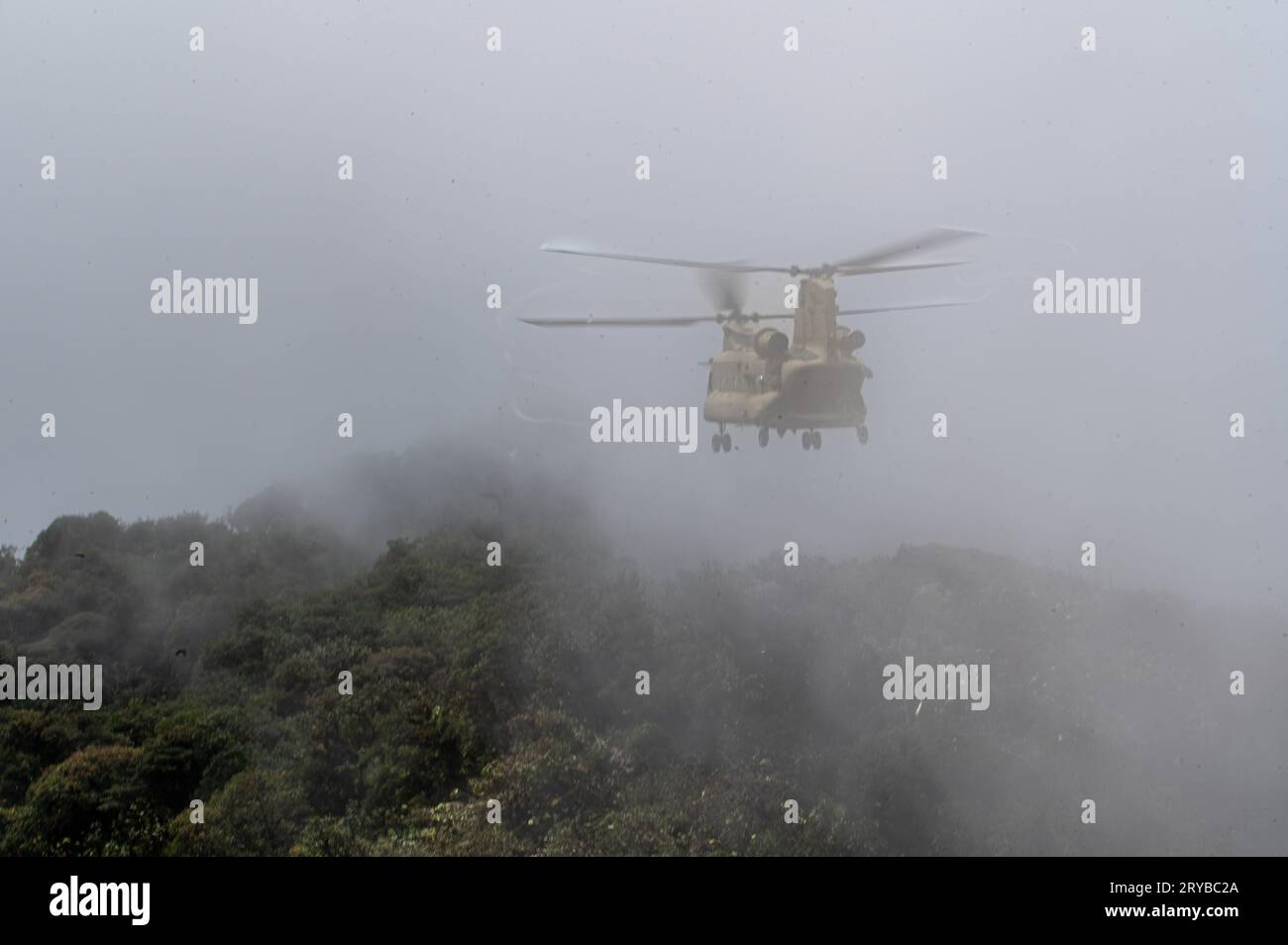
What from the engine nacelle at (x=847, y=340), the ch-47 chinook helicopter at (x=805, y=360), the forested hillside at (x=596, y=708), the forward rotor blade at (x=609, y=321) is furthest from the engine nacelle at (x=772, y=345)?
Answer: the forested hillside at (x=596, y=708)

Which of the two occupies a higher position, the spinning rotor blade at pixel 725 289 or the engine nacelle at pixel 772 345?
the spinning rotor blade at pixel 725 289

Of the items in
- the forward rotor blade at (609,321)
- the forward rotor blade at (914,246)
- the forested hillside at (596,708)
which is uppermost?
the forward rotor blade at (914,246)

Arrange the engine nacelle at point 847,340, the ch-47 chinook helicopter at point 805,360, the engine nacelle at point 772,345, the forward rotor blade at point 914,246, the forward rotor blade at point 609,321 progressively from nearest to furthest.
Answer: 1. the forward rotor blade at point 914,246
2. the forward rotor blade at point 609,321
3. the ch-47 chinook helicopter at point 805,360
4. the engine nacelle at point 847,340
5. the engine nacelle at point 772,345

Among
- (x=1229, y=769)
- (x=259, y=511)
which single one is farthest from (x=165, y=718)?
(x=1229, y=769)

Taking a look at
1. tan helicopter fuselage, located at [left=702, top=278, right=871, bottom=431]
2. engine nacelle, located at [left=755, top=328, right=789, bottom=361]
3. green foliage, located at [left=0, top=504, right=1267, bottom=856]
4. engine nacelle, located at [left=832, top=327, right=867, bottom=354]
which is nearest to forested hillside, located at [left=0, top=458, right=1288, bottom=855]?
green foliage, located at [left=0, top=504, right=1267, bottom=856]

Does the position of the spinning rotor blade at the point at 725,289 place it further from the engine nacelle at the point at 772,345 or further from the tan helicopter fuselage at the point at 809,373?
the engine nacelle at the point at 772,345

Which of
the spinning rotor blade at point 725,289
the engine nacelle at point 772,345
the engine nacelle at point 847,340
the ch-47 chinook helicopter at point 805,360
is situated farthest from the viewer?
the spinning rotor blade at point 725,289

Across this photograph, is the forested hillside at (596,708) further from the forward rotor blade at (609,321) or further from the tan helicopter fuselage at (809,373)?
the forward rotor blade at (609,321)

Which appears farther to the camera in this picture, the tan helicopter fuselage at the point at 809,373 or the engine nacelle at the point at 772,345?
the engine nacelle at the point at 772,345
